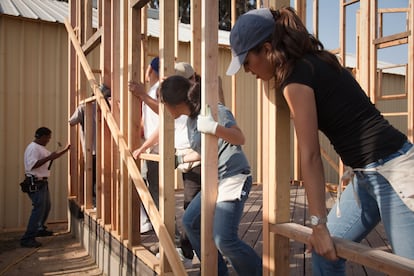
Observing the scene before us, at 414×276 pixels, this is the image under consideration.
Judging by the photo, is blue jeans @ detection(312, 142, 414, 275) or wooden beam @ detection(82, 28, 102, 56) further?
wooden beam @ detection(82, 28, 102, 56)

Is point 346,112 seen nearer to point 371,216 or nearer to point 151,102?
point 371,216

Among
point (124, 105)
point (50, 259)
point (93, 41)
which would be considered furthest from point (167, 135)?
point (50, 259)

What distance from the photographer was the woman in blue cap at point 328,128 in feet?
5.01

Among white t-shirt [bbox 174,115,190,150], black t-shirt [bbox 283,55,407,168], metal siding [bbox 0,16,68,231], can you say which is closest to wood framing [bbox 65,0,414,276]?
white t-shirt [bbox 174,115,190,150]

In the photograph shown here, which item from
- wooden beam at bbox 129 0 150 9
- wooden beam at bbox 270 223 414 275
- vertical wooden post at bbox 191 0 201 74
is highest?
wooden beam at bbox 129 0 150 9

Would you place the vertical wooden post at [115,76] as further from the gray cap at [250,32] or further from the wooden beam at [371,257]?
the wooden beam at [371,257]

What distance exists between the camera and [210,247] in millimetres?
2441

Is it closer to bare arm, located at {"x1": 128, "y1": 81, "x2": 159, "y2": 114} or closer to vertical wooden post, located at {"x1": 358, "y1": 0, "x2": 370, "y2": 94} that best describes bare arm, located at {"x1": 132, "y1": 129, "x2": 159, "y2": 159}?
bare arm, located at {"x1": 128, "y1": 81, "x2": 159, "y2": 114}

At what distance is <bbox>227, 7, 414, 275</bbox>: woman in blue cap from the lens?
5.01 ft

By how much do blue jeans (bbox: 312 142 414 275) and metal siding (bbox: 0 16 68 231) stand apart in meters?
6.91

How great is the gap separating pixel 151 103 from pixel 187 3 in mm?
20999

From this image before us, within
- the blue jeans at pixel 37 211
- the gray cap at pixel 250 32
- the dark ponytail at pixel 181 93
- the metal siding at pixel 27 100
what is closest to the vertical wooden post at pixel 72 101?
the blue jeans at pixel 37 211

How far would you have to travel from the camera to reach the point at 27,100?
7.61 meters

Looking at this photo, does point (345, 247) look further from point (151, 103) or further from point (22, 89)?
point (22, 89)
